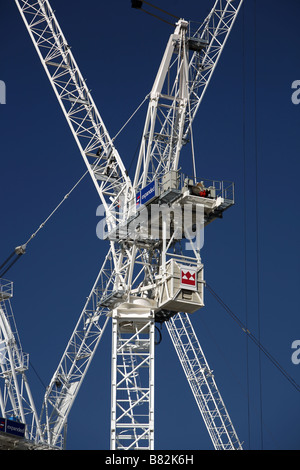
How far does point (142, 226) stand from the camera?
10075 centimetres

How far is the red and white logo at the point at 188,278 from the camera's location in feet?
314

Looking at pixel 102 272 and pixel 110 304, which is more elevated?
pixel 102 272

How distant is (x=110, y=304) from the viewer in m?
101

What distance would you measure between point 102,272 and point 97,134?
15197 millimetres

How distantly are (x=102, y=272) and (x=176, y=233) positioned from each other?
1019 inches

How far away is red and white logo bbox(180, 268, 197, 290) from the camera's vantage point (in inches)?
3765

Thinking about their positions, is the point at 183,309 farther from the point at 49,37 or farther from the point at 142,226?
the point at 49,37

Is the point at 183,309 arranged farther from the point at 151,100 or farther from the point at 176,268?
the point at 151,100

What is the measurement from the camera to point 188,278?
9594 cm

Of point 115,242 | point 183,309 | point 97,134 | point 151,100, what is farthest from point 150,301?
point 97,134

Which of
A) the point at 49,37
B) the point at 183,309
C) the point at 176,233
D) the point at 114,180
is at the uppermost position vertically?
the point at 49,37

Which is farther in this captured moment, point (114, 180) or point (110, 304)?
point (114, 180)
